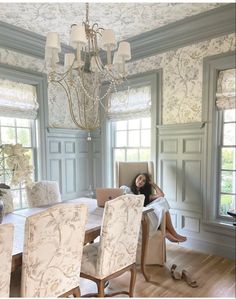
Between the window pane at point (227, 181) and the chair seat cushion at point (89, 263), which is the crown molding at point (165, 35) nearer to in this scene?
the window pane at point (227, 181)

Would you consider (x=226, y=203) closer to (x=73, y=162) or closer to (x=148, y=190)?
(x=148, y=190)

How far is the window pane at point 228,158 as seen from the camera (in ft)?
9.62

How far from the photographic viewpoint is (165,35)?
10.6 ft

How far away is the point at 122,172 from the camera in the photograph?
132 inches

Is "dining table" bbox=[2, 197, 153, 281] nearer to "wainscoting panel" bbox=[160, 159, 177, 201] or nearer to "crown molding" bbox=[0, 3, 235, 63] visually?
"wainscoting panel" bbox=[160, 159, 177, 201]

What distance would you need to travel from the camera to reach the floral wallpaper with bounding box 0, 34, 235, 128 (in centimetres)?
302

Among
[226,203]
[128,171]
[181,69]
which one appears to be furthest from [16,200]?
[181,69]

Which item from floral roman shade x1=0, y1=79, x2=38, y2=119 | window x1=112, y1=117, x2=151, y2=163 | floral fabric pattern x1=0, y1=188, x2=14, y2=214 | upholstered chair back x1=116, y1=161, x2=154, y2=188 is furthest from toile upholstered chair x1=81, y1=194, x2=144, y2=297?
floral roman shade x1=0, y1=79, x2=38, y2=119

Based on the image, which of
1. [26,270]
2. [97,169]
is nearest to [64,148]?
[97,169]

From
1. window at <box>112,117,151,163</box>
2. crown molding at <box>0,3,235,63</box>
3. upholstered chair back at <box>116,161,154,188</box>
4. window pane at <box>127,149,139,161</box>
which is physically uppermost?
crown molding at <box>0,3,235,63</box>

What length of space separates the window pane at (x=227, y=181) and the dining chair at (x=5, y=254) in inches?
103

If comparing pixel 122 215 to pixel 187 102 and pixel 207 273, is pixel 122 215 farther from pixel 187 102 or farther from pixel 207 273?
pixel 187 102

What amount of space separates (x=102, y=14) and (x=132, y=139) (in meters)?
1.89

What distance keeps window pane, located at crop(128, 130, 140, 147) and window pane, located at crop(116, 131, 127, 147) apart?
4.1 inches
